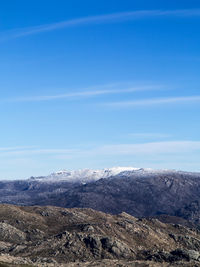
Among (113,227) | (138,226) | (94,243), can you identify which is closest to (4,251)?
(94,243)

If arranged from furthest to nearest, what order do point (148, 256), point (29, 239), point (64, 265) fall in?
point (29, 239), point (148, 256), point (64, 265)

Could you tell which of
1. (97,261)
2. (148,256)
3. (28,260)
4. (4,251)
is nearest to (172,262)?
(148,256)

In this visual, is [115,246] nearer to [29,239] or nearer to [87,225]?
[87,225]

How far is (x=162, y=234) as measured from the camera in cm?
19912

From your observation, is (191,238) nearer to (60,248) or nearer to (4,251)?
(60,248)

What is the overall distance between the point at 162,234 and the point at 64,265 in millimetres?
73123

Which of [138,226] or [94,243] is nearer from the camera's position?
[94,243]

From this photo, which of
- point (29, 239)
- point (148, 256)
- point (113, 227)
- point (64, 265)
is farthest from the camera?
point (113, 227)

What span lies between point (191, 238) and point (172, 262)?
5439 cm

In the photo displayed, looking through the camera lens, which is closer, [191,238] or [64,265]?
[64,265]

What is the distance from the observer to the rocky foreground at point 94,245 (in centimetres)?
14388

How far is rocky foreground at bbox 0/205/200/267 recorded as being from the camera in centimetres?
14388

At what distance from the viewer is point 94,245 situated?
530 feet

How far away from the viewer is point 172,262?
474 feet
